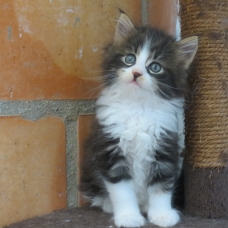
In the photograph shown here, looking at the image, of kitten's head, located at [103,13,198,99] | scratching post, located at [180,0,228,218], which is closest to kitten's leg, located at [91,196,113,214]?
scratching post, located at [180,0,228,218]

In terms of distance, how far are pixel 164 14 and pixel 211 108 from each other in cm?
59

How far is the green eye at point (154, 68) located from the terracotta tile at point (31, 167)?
1.33 ft

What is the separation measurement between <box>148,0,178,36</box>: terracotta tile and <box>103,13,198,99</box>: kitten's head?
0.30 metres

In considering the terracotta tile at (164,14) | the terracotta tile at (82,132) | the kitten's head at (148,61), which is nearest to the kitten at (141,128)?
the kitten's head at (148,61)

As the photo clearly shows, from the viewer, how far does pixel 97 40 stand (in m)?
1.66

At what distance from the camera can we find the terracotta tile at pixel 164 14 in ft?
A: 5.83

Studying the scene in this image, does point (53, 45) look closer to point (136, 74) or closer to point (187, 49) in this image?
point (136, 74)

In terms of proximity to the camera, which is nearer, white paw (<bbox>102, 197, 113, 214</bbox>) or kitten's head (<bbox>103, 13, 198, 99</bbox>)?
kitten's head (<bbox>103, 13, 198, 99</bbox>)

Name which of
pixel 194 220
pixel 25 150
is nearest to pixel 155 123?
pixel 194 220

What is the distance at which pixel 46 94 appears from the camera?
1504mm

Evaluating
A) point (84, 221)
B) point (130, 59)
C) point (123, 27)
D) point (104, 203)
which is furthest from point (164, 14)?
point (84, 221)

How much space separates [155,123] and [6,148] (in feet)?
1.69

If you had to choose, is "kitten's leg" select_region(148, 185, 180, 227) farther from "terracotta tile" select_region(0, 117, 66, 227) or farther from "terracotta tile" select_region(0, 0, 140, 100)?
"terracotta tile" select_region(0, 0, 140, 100)

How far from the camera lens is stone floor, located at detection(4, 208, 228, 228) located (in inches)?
52.5
